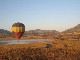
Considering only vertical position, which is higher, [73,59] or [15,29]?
[15,29]

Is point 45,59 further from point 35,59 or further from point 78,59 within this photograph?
point 78,59

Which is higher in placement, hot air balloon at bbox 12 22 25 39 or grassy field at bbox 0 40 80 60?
hot air balloon at bbox 12 22 25 39

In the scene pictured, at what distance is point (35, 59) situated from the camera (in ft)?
86.5

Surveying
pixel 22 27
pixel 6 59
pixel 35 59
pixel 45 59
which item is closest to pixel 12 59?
pixel 6 59

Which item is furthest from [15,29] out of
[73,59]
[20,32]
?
[73,59]

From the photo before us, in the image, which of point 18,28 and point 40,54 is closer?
point 40,54

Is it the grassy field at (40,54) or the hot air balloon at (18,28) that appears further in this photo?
the hot air balloon at (18,28)

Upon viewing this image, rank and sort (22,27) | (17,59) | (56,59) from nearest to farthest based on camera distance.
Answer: (17,59)
(56,59)
(22,27)

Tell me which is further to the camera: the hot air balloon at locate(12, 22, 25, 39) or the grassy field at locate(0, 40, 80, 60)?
the hot air balloon at locate(12, 22, 25, 39)

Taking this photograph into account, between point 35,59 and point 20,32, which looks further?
point 20,32

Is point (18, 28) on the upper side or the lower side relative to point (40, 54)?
upper

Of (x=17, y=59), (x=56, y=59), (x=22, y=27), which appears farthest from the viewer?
(x=22, y=27)

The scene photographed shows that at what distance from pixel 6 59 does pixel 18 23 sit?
38.7ft

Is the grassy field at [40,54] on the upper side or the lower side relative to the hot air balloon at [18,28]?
lower
